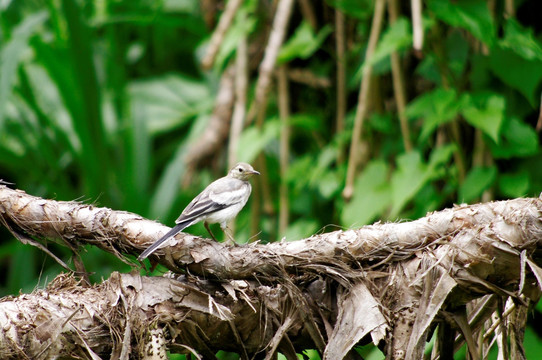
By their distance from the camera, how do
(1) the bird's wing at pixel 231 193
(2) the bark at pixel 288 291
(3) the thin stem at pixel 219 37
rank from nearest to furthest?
(2) the bark at pixel 288 291 < (1) the bird's wing at pixel 231 193 < (3) the thin stem at pixel 219 37

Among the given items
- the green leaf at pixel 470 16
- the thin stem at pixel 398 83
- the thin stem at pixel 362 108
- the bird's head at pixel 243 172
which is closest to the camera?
the green leaf at pixel 470 16

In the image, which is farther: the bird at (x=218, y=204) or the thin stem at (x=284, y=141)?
the thin stem at (x=284, y=141)

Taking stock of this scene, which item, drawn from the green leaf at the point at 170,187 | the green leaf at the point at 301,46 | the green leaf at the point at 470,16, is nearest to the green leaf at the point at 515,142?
the green leaf at the point at 470,16

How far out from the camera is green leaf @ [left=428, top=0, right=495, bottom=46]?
3334 millimetres

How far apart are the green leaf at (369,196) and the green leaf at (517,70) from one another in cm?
87

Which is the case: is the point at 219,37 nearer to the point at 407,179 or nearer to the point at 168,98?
the point at 407,179

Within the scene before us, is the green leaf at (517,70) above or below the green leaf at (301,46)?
below

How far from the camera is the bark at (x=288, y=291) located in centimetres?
217

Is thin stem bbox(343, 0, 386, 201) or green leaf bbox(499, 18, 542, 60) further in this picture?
thin stem bbox(343, 0, 386, 201)

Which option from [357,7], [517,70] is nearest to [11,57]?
[357,7]

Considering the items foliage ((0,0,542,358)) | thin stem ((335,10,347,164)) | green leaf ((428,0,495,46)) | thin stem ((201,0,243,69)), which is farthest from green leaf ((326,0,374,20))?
green leaf ((428,0,495,46))

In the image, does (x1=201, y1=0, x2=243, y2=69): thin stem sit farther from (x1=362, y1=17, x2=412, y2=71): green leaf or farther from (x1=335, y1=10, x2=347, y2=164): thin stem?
(x1=362, y1=17, x2=412, y2=71): green leaf

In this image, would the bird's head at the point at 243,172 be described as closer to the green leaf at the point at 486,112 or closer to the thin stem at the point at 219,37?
the thin stem at the point at 219,37

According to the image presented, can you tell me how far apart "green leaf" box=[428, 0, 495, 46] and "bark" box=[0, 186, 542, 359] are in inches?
51.1
